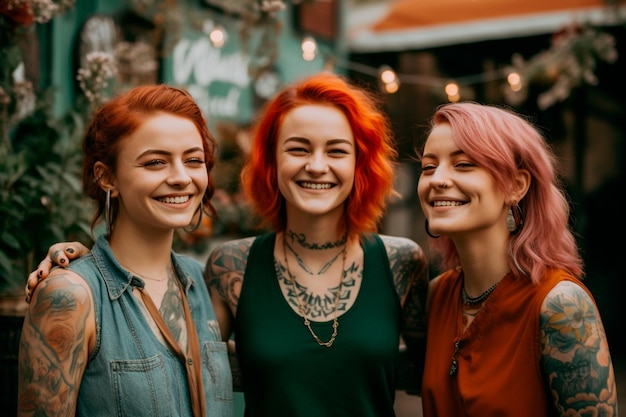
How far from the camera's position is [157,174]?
1.88m

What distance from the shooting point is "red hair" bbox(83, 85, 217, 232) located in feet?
6.23

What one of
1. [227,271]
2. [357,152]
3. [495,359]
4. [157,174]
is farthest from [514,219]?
[157,174]

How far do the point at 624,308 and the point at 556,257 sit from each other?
17.8 feet

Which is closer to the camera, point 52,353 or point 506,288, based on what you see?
point 52,353

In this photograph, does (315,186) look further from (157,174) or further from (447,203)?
(157,174)

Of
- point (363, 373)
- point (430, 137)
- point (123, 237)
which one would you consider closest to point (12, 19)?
point (123, 237)

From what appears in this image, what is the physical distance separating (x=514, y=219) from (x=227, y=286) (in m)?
0.99

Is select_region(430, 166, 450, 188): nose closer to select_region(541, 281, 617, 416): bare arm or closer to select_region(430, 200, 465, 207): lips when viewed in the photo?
select_region(430, 200, 465, 207): lips

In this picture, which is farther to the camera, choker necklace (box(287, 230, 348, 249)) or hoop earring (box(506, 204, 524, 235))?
choker necklace (box(287, 230, 348, 249))

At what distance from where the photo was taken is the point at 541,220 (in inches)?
78.7

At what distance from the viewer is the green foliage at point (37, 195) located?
2.68m

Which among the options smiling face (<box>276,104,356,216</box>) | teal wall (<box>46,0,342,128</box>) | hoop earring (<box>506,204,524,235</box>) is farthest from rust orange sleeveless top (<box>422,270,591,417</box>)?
teal wall (<box>46,0,342,128</box>)

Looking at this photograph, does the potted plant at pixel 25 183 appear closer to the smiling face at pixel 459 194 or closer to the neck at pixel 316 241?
the neck at pixel 316 241

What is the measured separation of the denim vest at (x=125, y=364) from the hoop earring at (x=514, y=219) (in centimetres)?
100
